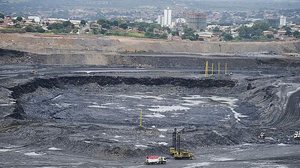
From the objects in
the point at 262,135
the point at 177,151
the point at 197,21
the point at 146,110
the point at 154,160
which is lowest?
the point at 197,21

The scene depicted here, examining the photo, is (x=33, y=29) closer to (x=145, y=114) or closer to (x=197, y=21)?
(x=145, y=114)

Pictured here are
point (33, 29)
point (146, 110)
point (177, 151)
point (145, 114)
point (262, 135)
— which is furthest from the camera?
point (33, 29)

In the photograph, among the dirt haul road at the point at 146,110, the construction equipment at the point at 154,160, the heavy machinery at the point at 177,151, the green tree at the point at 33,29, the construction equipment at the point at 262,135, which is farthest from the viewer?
the green tree at the point at 33,29

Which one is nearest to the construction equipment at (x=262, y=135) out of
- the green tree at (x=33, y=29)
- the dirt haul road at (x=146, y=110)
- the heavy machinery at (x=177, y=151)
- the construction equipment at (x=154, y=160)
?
the dirt haul road at (x=146, y=110)

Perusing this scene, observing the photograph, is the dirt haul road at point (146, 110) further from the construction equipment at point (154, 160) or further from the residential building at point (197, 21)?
the residential building at point (197, 21)

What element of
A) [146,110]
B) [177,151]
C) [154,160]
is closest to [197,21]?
[146,110]

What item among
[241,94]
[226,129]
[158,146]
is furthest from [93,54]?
[158,146]

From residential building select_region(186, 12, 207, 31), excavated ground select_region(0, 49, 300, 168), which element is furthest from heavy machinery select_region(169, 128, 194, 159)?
residential building select_region(186, 12, 207, 31)

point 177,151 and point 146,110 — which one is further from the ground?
point 177,151
